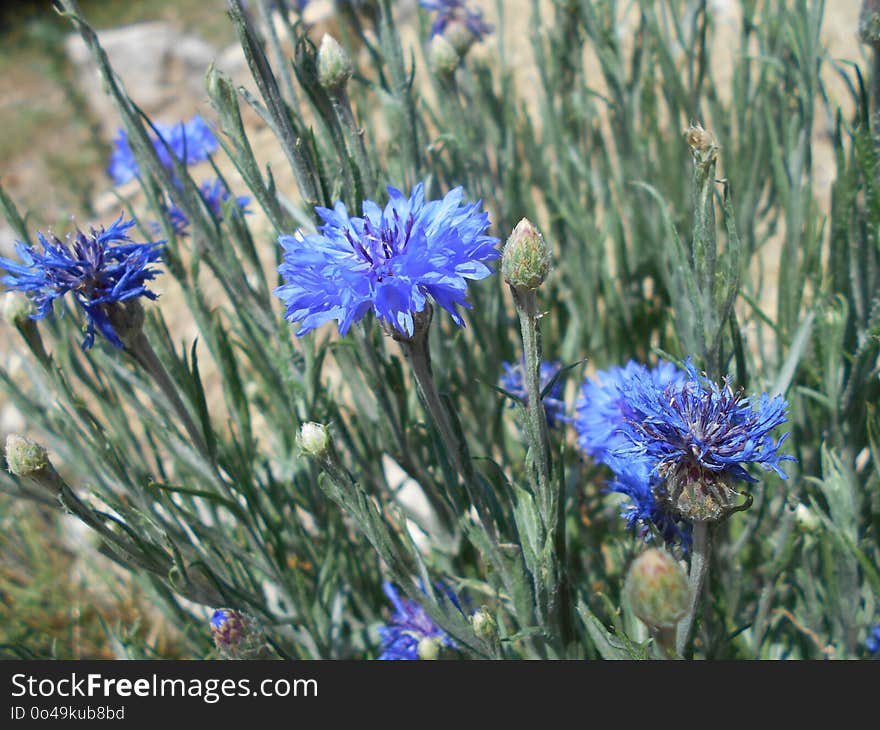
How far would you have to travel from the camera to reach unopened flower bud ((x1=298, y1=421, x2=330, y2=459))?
78cm

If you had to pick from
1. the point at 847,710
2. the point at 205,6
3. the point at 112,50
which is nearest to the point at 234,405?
the point at 847,710

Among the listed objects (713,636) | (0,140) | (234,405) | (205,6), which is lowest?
(713,636)

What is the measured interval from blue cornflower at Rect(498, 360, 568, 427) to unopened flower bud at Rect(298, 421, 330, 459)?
1.59ft

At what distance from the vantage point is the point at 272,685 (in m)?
0.92

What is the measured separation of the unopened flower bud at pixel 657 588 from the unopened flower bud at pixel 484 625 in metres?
0.24

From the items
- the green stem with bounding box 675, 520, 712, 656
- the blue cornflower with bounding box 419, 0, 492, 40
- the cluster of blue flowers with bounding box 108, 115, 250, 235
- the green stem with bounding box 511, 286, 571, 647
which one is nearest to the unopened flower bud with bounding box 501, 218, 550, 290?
the green stem with bounding box 511, 286, 571, 647

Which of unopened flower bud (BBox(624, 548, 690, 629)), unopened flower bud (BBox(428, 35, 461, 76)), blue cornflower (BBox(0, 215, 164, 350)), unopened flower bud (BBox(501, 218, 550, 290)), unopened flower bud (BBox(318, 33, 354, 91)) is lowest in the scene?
unopened flower bud (BBox(624, 548, 690, 629))

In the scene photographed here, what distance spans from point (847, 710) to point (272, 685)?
0.62 m

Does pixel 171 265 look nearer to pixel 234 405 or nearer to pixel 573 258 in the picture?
pixel 234 405

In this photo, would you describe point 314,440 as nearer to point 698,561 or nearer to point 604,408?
point 698,561

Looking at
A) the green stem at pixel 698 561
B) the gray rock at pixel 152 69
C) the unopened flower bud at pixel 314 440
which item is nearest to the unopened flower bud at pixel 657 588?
the green stem at pixel 698 561

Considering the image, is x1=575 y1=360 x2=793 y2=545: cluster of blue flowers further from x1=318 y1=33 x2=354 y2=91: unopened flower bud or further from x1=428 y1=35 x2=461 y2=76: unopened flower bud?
x1=428 y1=35 x2=461 y2=76: unopened flower bud

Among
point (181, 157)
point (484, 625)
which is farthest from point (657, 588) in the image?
point (181, 157)

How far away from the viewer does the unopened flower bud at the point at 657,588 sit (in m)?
0.66
